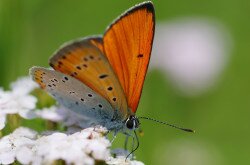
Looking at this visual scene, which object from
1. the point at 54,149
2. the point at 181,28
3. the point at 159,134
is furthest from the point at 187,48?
the point at 54,149

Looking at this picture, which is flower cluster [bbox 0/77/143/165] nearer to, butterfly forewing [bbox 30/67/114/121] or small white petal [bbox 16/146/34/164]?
small white petal [bbox 16/146/34/164]

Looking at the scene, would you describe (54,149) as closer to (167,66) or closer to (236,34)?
(167,66)

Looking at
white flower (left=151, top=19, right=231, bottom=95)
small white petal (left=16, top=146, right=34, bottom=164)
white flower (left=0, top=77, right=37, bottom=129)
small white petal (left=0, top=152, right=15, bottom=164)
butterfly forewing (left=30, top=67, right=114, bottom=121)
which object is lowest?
white flower (left=151, top=19, right=231, bottom=95)

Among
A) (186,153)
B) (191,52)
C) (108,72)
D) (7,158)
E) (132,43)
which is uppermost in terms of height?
(132,43)

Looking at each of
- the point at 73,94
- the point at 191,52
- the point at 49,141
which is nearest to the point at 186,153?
the point at 73,94

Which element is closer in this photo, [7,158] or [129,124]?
[7,158]

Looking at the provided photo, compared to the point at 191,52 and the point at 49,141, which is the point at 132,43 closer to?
the point at 49,141

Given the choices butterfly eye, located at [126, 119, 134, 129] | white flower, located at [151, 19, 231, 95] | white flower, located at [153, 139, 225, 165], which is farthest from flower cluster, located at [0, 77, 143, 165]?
white flower, located at [151, 19, 231, 95]
